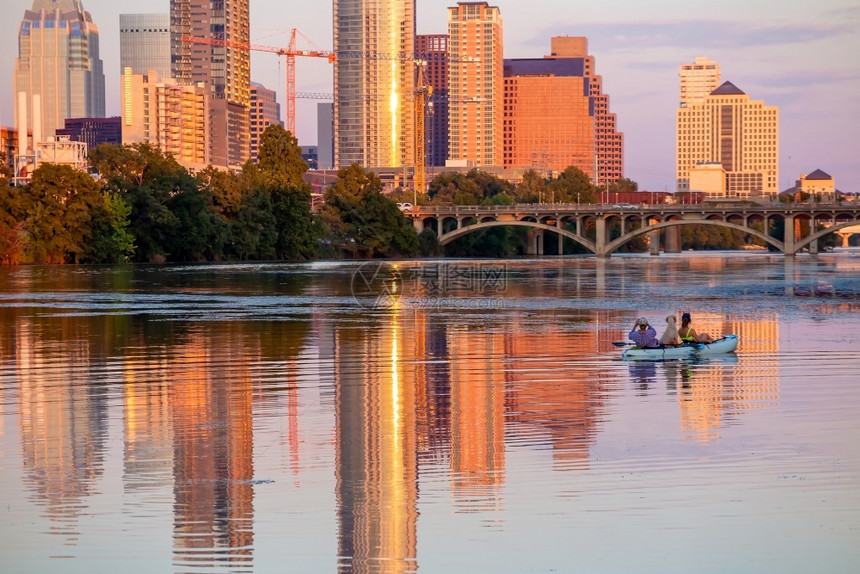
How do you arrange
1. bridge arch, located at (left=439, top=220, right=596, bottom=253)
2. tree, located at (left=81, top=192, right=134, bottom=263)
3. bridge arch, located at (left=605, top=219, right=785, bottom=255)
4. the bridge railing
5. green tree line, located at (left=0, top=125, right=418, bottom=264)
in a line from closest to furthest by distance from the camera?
green tree line, located at (left=0, top=125, right=418, bottom=264), tree, located at (left=81, top=192, right=134, bottom=263), bridge arch, located at (left=605, top=219, right=785, bottom=255), the bridge railing, bridge arch, located at (left=439, top=220, right=596, bottom=253)

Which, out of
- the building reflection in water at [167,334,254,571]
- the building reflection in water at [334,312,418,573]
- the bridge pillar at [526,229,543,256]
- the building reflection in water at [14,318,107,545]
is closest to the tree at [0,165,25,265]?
the building reflection in water at [14,318,107,545]

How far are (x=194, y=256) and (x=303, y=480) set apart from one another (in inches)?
4282

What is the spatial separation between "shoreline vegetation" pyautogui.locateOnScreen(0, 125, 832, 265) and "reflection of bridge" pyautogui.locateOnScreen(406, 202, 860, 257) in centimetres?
658

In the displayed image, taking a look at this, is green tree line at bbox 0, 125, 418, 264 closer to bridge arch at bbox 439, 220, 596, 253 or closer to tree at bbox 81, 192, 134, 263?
tree at bbox 81, 192, 134, 263

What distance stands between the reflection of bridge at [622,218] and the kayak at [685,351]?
372 feet

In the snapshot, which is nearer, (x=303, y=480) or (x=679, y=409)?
(x=303, y=480)

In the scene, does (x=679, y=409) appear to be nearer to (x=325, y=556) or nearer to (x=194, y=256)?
(x=325, y=556)

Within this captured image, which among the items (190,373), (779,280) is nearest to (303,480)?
(190,373)

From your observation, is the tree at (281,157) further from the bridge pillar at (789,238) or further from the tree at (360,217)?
the bridge pillar at (789,238)

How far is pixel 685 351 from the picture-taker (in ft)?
95.9

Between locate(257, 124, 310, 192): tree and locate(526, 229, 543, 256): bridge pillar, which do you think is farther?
locate(526, 229, 543, 256): bridge pillar

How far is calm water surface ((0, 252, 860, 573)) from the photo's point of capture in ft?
41.0

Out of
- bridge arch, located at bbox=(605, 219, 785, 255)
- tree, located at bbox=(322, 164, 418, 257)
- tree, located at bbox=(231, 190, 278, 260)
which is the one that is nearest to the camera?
tree, located at bbox=(231, 190, 278, 260)

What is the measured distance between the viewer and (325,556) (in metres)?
12.2
